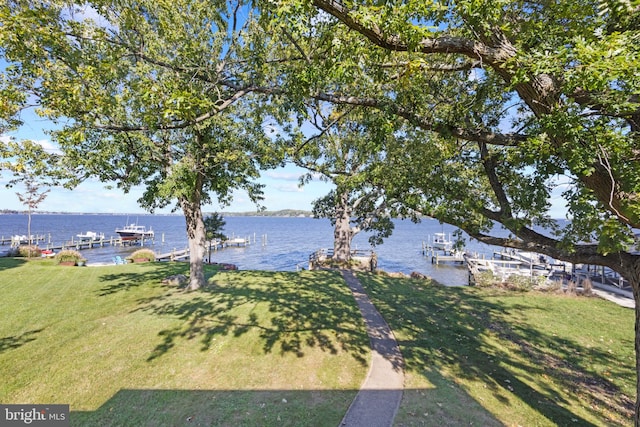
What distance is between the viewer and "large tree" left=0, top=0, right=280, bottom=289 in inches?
191

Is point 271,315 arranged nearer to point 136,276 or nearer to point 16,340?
point 16,340

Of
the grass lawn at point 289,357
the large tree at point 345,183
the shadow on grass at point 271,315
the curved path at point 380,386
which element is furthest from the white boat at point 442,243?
the curved path at point 380,386

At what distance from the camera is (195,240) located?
13.5 metres

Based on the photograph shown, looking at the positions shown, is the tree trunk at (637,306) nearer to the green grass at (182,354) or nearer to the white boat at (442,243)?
the green grass at (182,354)

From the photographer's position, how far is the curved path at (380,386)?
197 inches

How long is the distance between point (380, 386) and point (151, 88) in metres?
6.81

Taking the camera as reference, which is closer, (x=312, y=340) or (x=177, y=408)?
(x=177, y=408)

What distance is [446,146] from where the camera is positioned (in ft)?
26.6

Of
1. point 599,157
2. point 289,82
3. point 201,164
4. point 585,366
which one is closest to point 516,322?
point 585,366

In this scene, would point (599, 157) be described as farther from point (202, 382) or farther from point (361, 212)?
point (361, 212)

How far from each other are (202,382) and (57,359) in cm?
389

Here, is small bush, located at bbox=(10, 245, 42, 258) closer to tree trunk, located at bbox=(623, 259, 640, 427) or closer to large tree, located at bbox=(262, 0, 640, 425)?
large tree, located at bbox=(262, 0, 640, 425)

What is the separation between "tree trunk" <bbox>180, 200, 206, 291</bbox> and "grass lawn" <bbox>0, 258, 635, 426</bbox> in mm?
819

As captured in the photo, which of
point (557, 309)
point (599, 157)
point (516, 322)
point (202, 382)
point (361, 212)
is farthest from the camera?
point (361, 212)
